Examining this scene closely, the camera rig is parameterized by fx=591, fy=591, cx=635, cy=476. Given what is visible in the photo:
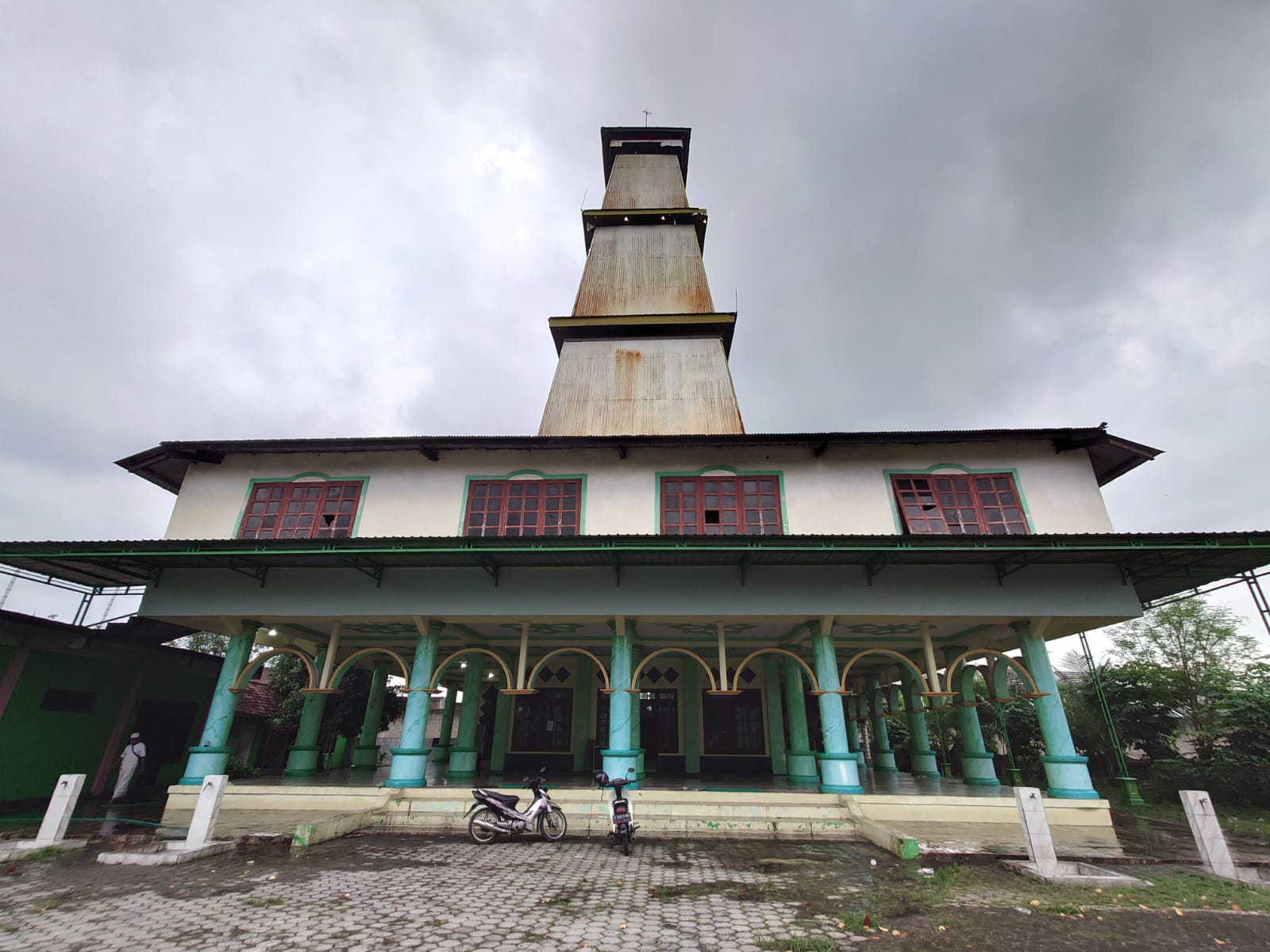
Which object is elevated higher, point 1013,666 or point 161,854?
point 1013,666

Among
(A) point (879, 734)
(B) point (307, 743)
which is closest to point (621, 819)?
(B) point (307, 743)

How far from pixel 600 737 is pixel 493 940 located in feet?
47.3

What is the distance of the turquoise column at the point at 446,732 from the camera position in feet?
64.6

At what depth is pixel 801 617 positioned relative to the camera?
12.2 meters

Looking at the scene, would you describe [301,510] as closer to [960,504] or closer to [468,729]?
[468,729]

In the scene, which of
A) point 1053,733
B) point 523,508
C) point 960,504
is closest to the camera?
point 1053,733

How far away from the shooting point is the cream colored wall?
12.9 meters

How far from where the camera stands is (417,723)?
481 inches

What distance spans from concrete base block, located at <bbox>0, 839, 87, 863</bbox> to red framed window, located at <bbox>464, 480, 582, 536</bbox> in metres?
7.68

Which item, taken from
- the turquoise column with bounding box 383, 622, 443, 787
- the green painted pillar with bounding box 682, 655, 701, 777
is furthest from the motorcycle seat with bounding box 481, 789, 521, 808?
the green painted pillar with bounding box 682, 655, 701, 777

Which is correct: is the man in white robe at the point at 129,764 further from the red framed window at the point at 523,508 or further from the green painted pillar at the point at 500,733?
the red framed window at the point at 523,508

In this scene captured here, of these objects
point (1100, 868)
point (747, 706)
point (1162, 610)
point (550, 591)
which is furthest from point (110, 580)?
point (1162, 610)

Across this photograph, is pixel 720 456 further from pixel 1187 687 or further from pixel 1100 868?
pixel 1187 687

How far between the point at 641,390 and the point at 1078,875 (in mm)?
14669
